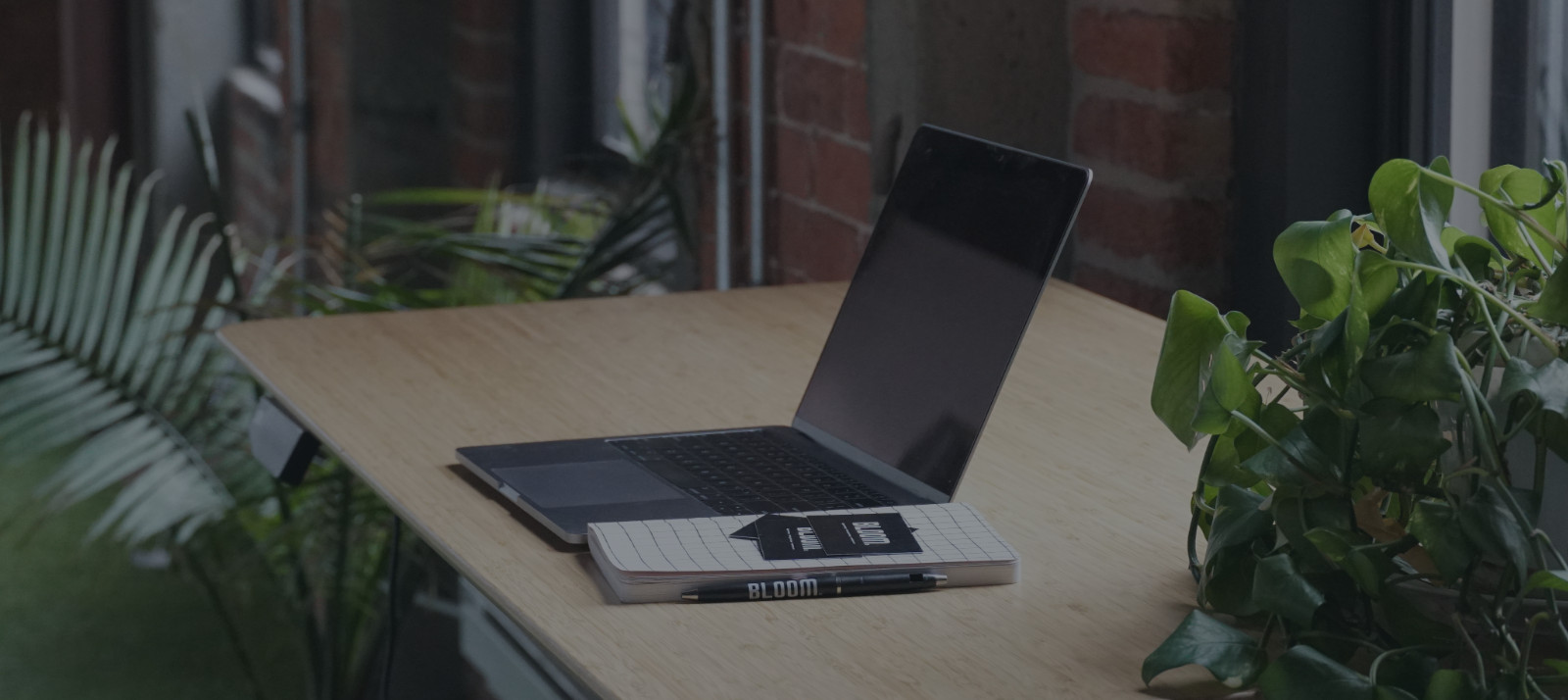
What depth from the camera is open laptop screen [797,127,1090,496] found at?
3.65 ft

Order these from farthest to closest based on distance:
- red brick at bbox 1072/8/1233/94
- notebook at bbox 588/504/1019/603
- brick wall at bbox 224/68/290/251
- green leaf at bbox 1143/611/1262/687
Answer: brick wall at bbox 224/68/290/251 < red brick at bbox 1072/8/1233/94 < notebook at bbox 588/504/1019/603 < green leaf at bbox 1143/611/1262/687

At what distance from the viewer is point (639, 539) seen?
3.16 feet

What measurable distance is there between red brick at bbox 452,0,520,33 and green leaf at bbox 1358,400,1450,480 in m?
1.91

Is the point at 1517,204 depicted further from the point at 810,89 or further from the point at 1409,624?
the point at 810,89

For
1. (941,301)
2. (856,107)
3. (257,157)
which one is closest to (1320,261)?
(941,301)

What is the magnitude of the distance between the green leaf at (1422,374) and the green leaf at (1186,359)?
8 cm

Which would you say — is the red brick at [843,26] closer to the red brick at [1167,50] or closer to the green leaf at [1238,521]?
the red brick at [1167,50]

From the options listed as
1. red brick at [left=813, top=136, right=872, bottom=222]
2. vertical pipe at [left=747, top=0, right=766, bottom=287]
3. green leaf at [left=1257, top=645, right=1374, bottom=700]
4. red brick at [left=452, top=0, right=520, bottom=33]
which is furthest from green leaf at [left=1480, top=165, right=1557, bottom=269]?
red brick at [left=452, top=0, right=520, bottom=33]

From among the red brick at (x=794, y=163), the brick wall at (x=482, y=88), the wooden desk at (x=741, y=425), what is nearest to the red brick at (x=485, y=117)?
the brick wall at (x=482, y=88)

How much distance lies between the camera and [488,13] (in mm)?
2502

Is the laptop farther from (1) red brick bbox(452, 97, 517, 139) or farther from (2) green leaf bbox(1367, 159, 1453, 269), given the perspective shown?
(1) red brick bbox(452, 97, 517, 139)

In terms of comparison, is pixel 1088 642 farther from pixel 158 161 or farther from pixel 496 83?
pixel 158 161

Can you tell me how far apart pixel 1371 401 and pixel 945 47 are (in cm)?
116

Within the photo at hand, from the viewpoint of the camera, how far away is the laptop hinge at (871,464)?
43.8 inches
